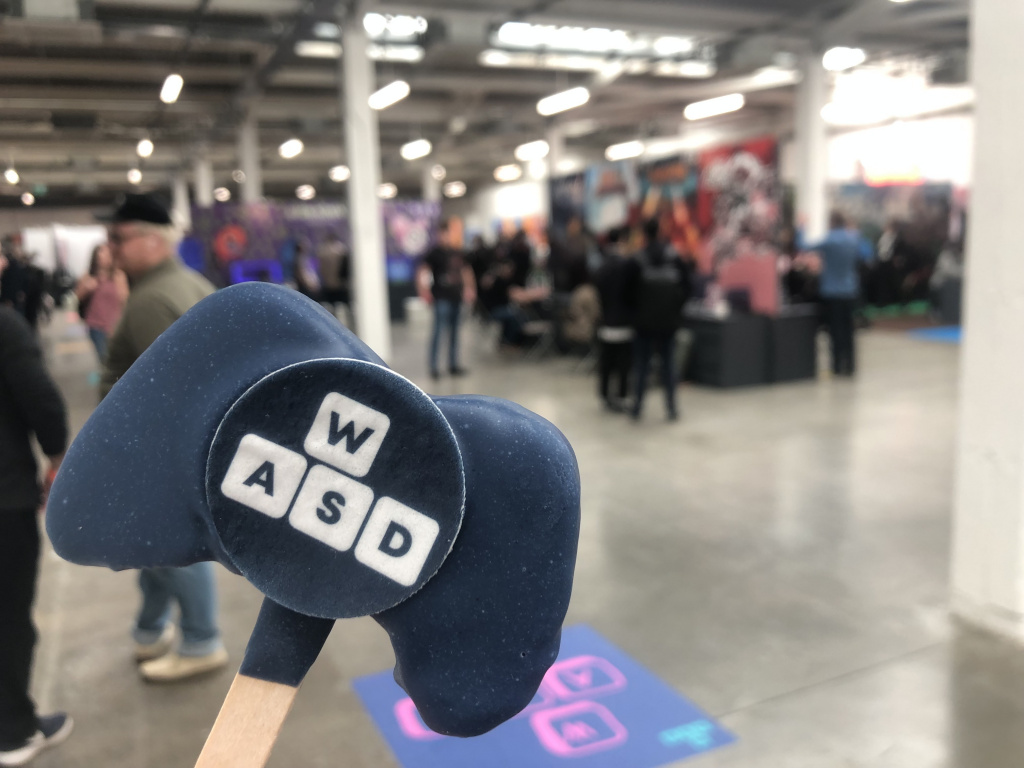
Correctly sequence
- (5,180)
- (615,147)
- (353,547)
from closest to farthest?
(353,547), (5,180), (615,147)

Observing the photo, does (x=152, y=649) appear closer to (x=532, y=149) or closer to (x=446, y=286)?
(x=446, y=286)

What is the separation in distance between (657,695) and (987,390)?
1.47 meters

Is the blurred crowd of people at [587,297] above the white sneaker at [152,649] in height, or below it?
above

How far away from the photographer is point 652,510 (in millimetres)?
4191

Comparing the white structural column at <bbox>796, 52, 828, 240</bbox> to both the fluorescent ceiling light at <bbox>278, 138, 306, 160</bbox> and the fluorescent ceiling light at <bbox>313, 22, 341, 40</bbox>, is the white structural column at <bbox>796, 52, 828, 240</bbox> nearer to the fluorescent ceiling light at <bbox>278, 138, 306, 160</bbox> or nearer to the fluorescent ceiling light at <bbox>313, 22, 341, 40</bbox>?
the fluorescent ceiling light at <bbox>313, 22, 341, 40</bbox>

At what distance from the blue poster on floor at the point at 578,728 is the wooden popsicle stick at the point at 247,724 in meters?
1.38

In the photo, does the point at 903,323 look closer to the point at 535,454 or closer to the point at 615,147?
the point at 615,147

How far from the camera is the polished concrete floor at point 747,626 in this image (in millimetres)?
2244

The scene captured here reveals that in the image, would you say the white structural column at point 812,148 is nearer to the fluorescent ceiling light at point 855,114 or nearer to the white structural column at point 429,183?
the fluorescent ceiling light at point 855,114

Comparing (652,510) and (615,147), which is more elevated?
(615,147)

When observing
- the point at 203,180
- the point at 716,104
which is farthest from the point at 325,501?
the point at 203,180

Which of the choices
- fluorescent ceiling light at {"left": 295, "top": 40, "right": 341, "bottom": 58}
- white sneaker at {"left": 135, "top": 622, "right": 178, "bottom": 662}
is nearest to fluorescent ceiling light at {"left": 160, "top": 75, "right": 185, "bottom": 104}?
fluorescent ceiling light at {"left": 295, "top": 40, "right": 341, "bottom": 58}

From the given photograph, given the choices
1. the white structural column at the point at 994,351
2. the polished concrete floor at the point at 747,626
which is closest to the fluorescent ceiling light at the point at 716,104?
the polished concrete floor at the point at 747,626

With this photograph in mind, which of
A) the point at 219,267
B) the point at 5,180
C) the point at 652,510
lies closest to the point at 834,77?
the point at 219,267
